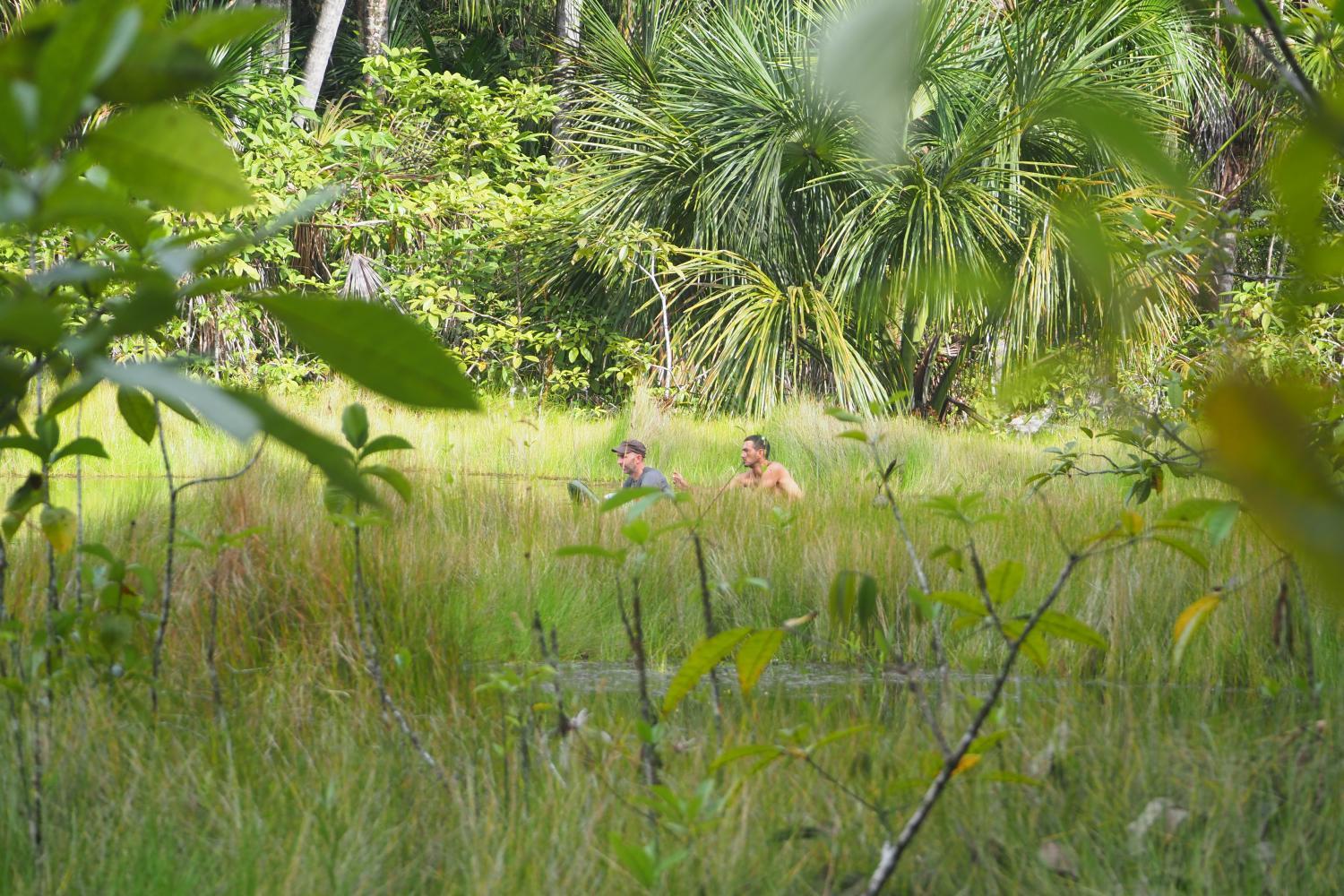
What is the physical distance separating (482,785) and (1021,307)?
302 inches

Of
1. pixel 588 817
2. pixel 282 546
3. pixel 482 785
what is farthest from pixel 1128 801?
pixel 282 546

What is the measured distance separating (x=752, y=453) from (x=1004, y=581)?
186 inches

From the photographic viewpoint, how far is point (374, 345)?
315 millimetres

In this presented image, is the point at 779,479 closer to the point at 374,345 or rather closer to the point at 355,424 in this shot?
the point at 355,424

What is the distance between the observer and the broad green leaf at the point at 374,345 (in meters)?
0.31

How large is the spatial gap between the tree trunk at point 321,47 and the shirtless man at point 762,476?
690cm

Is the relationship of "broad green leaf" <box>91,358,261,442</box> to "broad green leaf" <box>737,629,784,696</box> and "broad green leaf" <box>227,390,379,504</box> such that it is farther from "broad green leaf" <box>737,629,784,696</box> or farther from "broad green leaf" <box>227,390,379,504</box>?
"broad green leaf" <box>737,629,784,696</box>

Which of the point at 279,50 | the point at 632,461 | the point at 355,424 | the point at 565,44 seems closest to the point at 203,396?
the point at 355,424

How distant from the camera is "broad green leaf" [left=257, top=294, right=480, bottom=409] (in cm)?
31

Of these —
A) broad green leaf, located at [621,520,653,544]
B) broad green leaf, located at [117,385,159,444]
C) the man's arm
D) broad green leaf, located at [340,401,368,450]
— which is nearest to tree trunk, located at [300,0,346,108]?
the man's arm

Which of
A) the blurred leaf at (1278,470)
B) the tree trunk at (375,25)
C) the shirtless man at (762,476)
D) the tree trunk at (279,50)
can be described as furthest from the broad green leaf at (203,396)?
the tree trunk at (375,25)

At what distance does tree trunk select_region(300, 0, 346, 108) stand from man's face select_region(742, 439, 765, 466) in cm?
688

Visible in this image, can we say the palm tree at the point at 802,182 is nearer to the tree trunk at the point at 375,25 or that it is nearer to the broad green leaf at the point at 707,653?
the tree trunk at the point at 375,25

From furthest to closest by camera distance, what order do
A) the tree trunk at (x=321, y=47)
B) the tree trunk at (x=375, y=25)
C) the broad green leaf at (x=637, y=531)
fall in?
the tree trunk at (x=375, y=25), the tree trunk at (x=321, y=47), the broad green leaf at (x=637, y=531)
